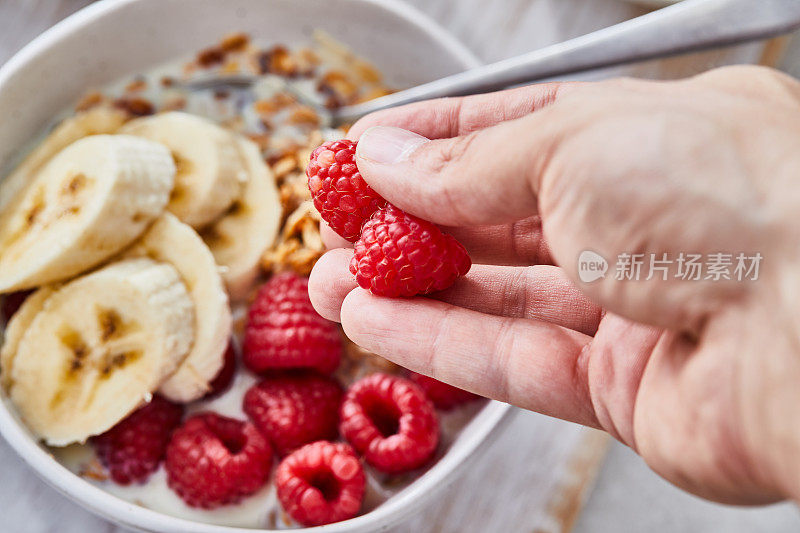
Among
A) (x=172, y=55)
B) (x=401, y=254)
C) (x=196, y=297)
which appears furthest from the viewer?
(x=172, y=55)

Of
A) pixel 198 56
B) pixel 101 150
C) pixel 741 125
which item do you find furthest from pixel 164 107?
pixel 741 125

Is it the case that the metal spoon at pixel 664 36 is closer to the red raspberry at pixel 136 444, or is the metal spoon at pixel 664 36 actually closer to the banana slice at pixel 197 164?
the banana slice at pixel 197 164

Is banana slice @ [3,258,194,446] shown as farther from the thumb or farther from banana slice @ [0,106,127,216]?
the thumb

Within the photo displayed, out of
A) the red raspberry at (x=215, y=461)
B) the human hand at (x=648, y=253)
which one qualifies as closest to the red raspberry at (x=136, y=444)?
the red raspberry at (x=215, y=461)

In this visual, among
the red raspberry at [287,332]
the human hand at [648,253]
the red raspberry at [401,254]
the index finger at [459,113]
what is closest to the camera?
the human hand at [648,253]

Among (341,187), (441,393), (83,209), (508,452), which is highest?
(341,187)

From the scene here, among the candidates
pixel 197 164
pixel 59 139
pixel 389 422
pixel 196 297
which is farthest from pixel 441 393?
pixel 59 139

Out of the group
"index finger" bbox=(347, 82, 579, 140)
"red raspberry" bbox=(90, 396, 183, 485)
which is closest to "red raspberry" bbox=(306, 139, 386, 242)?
"index finger" bbox=(347, 82, 579, 140)

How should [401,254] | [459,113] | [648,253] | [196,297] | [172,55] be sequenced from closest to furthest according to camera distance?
[648,253]
[401,254]
[459,113]
[196,297]
[172,55]

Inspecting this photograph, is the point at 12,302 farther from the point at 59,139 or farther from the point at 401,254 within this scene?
the point at 401,254
